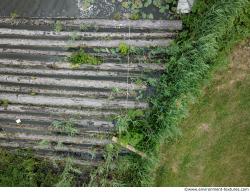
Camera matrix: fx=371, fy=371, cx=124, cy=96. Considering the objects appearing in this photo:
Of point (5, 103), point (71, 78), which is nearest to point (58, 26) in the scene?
point (71, 78)

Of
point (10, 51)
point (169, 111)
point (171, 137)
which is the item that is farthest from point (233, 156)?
point (10, 51)

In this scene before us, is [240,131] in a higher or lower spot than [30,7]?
lower

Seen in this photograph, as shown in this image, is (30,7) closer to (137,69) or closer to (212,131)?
(137,69)

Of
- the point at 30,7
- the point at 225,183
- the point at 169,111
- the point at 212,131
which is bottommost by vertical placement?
the point at 225,183

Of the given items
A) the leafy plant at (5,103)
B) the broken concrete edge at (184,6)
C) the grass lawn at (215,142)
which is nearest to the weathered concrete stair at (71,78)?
the leafy plant at (5,103)

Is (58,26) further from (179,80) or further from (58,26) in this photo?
(179,80)

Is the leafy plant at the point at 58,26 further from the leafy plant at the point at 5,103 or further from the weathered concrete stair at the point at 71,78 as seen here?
the leafy plant at the point at 5,103
